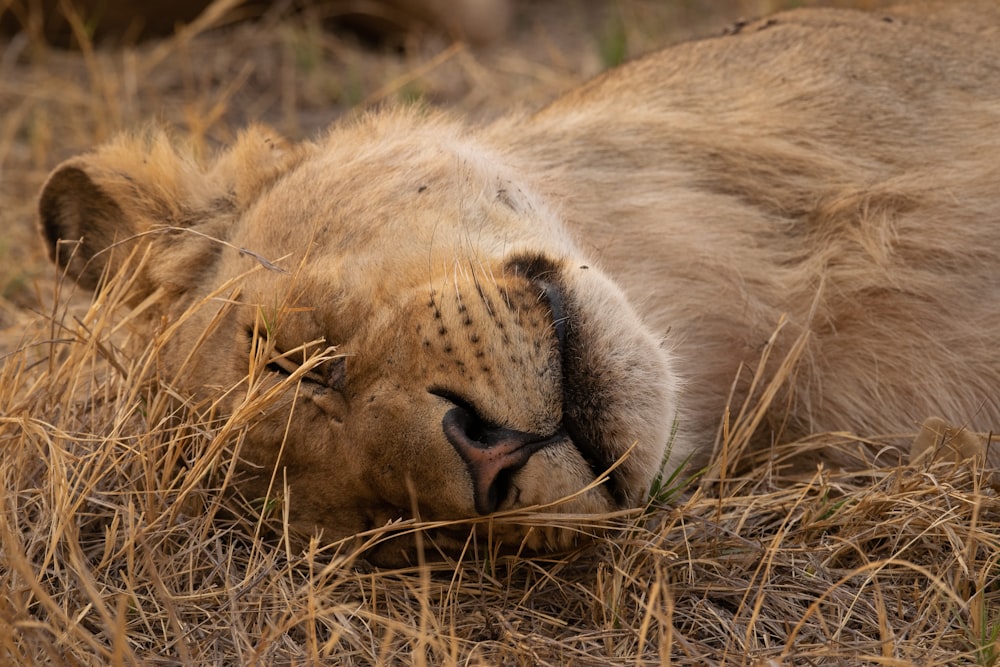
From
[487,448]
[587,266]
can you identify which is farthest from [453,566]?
[587,266]

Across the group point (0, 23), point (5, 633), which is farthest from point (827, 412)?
point (0, 23)

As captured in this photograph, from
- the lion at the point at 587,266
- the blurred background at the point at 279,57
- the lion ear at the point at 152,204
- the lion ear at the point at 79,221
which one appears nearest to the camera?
the lion at the point at 587,266

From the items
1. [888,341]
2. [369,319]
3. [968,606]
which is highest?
[369,319]

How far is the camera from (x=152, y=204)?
2.95 metres

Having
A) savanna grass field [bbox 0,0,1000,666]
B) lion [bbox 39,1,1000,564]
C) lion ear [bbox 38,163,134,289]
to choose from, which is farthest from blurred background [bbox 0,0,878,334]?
savanna grass field [bbox 0,0,1000,666]

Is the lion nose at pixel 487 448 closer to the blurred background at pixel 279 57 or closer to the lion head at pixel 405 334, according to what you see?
the lion head at pixel 405 334

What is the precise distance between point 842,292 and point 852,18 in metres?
0.97

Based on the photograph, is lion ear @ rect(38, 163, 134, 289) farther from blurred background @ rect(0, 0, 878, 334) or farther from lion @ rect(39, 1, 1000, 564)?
blurred background @ rect(0, 0, 878, 334)

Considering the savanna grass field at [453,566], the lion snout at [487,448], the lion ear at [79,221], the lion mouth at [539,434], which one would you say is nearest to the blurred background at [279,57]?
the lion ear at [79,221]

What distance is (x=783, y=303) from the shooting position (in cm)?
274

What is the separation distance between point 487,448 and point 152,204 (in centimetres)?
137

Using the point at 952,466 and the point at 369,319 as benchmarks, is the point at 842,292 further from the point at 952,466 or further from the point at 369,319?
the point at 369,319

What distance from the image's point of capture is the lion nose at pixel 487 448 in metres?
2.02

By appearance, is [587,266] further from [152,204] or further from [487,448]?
[152,204]
